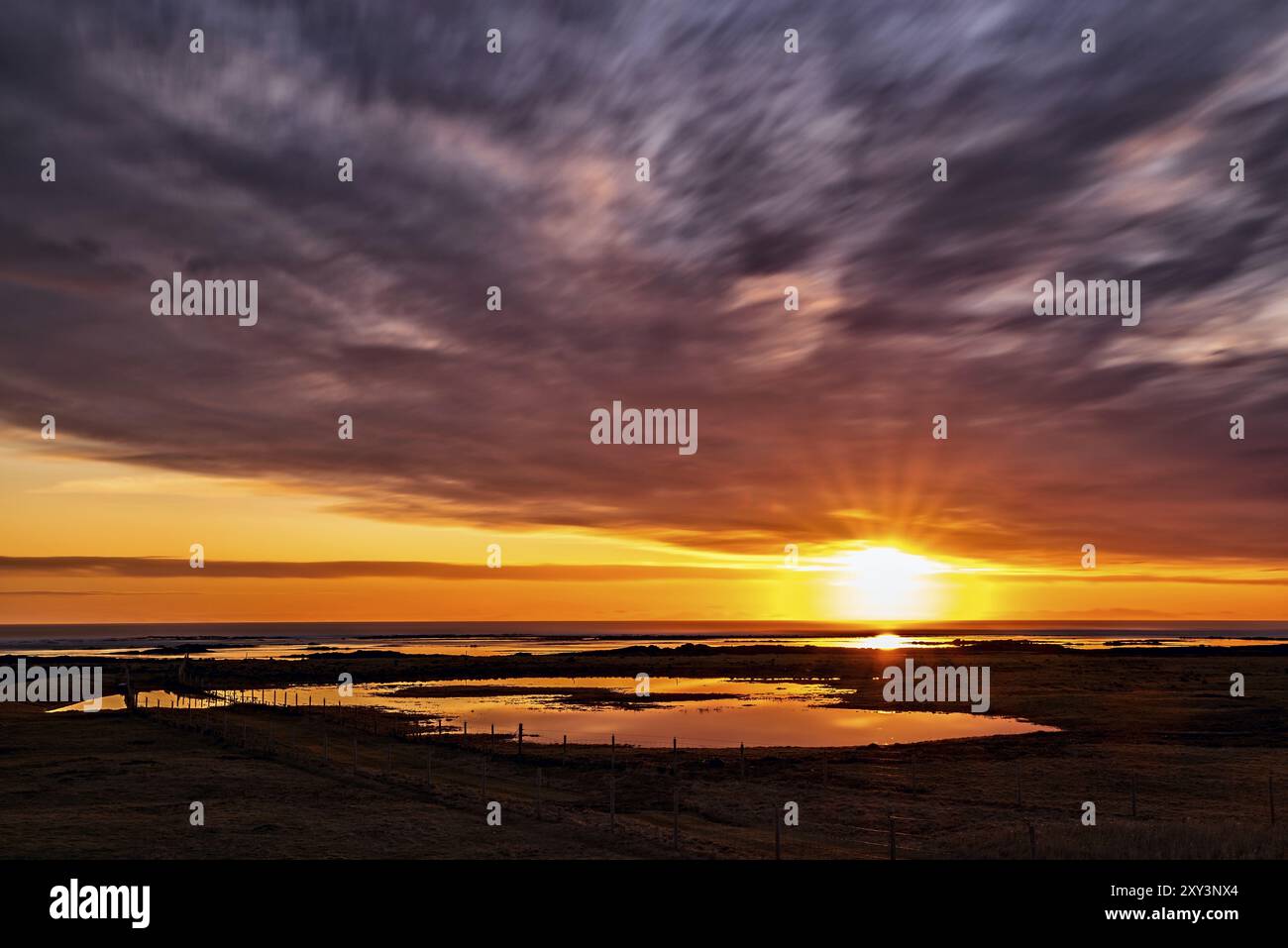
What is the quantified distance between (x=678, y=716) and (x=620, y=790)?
112 feet

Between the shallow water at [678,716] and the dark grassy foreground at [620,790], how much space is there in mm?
5105

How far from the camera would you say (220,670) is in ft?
393

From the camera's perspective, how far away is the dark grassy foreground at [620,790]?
97.5ft

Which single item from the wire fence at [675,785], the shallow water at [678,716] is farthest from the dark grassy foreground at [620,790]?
the shallow water at [678,716]

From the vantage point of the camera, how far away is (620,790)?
42812 millimetres

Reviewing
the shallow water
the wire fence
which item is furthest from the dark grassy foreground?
the shallow water

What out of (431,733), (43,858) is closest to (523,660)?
(431,733)

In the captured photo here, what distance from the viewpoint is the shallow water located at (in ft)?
206

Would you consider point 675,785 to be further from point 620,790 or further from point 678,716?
point 678,716

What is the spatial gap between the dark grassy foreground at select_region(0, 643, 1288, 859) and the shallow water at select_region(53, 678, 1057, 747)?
510 cm

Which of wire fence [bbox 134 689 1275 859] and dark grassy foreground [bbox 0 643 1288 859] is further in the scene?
wire fence [bbox 134 689 1275 859]

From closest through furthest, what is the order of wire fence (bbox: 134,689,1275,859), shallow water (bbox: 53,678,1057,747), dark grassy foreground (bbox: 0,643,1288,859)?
dark grassy foreground (bbox: 0,643,1288,859)
wire fence (bbox: 134,689,1275,859)
shallow water (bbox: 53,678,1057,747)

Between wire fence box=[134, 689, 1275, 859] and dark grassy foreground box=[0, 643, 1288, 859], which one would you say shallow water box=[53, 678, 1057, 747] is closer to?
wire fence box=[134, 689, 1275, 859]
